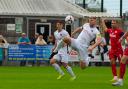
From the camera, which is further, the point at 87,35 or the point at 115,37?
the point at 115,37

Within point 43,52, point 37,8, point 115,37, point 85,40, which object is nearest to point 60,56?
point 115,37

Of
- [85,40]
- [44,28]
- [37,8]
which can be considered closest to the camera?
[85,40]

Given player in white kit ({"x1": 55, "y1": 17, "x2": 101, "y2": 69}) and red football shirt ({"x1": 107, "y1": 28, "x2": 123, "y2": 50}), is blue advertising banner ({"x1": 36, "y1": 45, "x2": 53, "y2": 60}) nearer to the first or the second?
red football shirt ({"x1": 107, "y1": 28, "x2": 123, "y2": 50})

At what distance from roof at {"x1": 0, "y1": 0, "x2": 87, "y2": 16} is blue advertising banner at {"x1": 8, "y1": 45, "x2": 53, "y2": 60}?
12500 mm

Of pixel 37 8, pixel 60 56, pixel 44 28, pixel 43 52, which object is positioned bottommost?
pixel 43 52

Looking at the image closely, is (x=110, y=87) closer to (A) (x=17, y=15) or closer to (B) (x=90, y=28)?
(B) (x=90, y=28)

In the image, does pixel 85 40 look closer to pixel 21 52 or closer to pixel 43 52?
pixel 21 52

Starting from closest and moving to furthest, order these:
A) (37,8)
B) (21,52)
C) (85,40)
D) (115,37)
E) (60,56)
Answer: (85,40)
(115,37)
(60,56)
(21,52)
(37,8)

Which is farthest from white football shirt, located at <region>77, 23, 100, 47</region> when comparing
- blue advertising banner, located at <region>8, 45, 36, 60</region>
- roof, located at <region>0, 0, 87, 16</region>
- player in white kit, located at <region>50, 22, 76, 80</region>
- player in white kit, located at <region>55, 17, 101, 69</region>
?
roof, located at <region>0, 0, 87, 16</region>

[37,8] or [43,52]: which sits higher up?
[37,8]

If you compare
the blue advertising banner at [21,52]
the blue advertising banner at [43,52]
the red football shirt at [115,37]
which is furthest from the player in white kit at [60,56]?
the blue advertising banner at [43,52]

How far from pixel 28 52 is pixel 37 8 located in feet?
49.4

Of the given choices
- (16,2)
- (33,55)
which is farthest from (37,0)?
(33,55)

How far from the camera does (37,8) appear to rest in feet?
174
